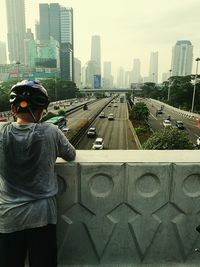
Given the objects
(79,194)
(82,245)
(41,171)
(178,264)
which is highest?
(41,171)

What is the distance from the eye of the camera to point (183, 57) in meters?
182

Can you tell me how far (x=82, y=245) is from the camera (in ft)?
7.97

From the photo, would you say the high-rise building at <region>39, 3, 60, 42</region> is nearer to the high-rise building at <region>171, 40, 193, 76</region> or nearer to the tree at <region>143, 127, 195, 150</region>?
the high-rise building at <region>171, 40, 193, 76</region>

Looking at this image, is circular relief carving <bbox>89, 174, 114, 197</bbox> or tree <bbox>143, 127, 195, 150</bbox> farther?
tree <bbox>143, 127, 195, 150</bbox>

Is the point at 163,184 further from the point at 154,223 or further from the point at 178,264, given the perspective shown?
the point at 178,264

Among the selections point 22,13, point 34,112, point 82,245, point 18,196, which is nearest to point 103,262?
point 82,245

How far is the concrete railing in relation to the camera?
7.23 feet

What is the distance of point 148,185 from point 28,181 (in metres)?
1.08

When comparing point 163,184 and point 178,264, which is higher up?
point 163,184

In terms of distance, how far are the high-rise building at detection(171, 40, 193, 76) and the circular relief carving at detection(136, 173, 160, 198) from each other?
194176 millimetres

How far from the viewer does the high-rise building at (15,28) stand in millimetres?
170875

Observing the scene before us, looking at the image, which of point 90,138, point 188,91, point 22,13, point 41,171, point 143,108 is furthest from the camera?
point 22,13

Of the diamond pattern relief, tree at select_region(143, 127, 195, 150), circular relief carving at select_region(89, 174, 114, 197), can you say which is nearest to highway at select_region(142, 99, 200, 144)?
tree at select_region(143, 127, 195, 150)

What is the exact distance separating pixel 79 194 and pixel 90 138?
86.5 feet
